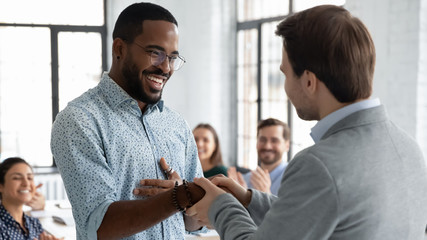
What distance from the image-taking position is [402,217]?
1193mm

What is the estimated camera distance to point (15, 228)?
345 cm

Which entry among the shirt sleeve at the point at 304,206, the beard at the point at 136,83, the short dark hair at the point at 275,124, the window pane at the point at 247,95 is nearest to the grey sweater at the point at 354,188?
the shirt sleeve at the point at 304,206

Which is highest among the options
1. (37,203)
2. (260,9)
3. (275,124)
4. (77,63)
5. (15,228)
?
(260,9)

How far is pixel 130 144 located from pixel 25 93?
545 cm

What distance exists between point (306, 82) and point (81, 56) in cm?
599

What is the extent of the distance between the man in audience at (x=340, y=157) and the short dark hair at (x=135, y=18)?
0.62 metres

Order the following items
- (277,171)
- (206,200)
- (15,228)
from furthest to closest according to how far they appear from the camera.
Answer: (277,171), (15,228), (206,200)

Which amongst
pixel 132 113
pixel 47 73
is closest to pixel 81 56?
pixel 47 73

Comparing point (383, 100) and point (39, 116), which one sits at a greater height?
point (383, 100)

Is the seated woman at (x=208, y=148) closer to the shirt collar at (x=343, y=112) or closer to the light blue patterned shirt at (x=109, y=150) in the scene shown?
the light blue patterned shirt at (x=109, y=150)

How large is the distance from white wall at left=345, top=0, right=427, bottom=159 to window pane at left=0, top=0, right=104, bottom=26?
400cm

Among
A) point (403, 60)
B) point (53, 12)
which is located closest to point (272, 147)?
point (403, 60)

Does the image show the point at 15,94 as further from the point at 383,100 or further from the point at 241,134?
the point at 383,100

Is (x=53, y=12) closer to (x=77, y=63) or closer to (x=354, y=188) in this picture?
(x=77, y=63)
